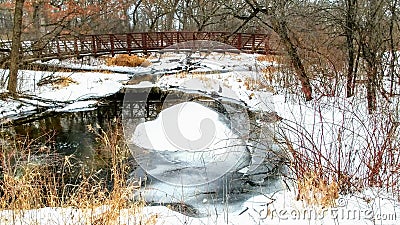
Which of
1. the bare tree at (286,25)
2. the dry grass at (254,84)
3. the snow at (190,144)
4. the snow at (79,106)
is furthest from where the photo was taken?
the dry grass at (254,84)

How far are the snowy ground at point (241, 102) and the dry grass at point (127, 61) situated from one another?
50 cm

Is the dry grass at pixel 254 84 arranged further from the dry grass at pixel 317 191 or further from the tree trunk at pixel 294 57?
the dry grass at pixel 317 191

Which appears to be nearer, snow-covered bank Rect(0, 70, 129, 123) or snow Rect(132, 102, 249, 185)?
snow Rect(132, 102, 249, 185)

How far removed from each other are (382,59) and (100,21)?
67.1ft

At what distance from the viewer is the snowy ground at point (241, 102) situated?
318 cm

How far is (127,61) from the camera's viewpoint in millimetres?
A: 18656

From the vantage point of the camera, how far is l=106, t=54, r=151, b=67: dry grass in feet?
61.1

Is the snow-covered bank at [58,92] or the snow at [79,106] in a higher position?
the snow-covered bank at [58,92]

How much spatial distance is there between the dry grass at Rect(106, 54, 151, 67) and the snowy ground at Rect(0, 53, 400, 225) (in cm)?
50

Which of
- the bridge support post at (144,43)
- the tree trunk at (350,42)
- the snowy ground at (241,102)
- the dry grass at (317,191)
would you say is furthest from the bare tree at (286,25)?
the bridge support post at (144,43)

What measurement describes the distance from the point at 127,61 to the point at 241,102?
9459 millimetres

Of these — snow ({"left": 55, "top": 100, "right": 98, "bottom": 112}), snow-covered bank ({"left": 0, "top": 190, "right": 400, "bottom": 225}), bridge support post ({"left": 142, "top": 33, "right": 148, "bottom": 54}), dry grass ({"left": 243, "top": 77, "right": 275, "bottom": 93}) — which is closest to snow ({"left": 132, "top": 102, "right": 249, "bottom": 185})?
snow-covered bank ({"left": 0, "top": 190, "right": 400, "bottom": 225})

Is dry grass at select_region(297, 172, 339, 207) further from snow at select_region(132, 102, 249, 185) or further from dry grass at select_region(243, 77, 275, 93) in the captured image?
dry grass at select_region(243, 77, 275, 93)

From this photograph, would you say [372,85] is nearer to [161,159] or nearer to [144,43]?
[161,159]
